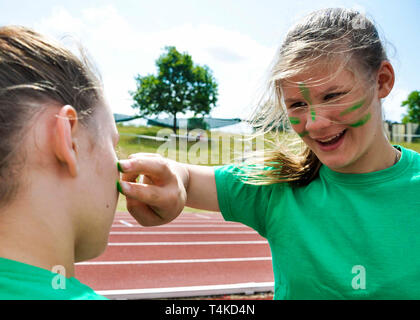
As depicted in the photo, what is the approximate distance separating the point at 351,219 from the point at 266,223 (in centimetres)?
34

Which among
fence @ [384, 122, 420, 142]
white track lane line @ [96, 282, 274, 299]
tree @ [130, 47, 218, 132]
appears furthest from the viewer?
tree @ [130, 47, 218, 132]

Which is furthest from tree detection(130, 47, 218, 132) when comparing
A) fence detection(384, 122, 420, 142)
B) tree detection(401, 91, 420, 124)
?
tree detection(401, 91, 420, 124)

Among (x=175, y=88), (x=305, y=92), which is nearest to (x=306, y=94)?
(x=305, y=92)

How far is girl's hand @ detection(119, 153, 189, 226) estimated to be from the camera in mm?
1233

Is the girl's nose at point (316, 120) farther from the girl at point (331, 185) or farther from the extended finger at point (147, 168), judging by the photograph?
the extended finger at point (147, 168)

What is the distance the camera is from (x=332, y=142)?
1.45 metres

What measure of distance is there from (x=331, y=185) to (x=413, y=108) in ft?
177

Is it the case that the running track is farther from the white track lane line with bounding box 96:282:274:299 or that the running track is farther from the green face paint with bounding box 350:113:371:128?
the green face paint with bounding box 350:113:371:128

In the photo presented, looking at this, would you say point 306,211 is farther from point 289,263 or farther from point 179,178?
point 179,178

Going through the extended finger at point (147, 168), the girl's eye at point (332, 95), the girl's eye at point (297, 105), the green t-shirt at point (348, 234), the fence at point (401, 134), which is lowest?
the green t-shirt at point (348, 234)

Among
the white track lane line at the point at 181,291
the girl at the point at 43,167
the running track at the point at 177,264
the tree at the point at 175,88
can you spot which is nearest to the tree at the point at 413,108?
the tree at the point at 175,88

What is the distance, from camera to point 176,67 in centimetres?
4450

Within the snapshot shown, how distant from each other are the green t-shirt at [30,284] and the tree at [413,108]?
52688 mm

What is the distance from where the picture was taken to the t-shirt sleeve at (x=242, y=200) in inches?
61.4
